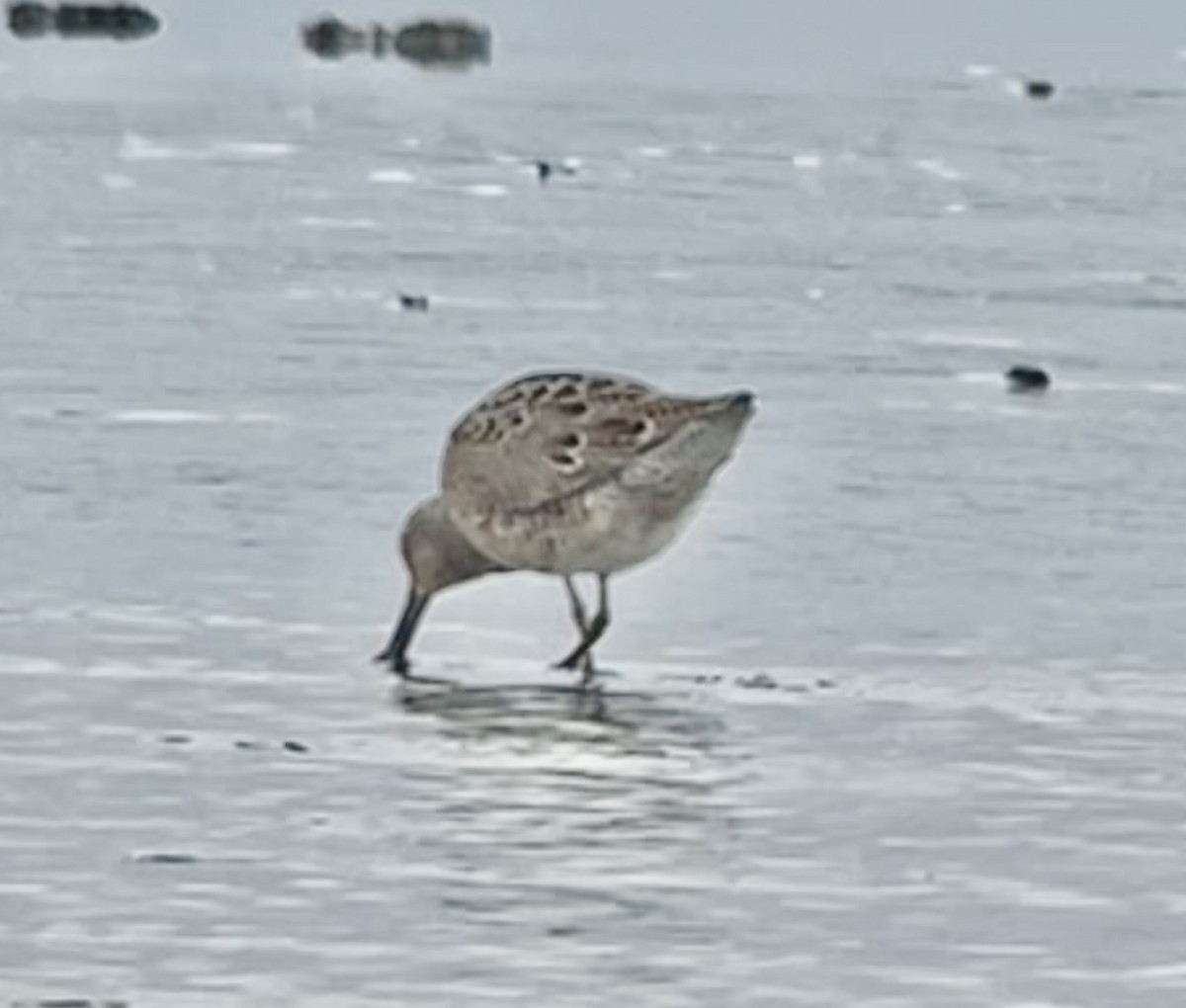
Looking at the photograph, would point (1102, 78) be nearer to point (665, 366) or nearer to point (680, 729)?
point (665, 366)

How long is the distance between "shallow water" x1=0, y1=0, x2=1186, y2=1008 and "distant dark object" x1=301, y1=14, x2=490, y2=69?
51.4 ft

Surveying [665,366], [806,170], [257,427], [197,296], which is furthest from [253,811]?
[806,170]

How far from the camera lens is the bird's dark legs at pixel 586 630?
13008mm

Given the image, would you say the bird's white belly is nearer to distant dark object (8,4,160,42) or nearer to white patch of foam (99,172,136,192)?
white patch of foam (99,172,136,192)

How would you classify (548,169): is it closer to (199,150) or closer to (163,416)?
(199,150)

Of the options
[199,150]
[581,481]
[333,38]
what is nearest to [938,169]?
[199,150]

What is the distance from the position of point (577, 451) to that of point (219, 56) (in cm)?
3155

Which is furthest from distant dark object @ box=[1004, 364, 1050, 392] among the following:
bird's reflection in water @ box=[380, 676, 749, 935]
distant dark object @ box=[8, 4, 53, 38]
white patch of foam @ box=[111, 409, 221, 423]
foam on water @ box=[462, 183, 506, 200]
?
distant dark object @ box=[8, 4, 53, 38]

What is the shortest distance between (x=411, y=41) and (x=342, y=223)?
21.0m

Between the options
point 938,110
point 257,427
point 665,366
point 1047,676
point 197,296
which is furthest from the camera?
point 938,110

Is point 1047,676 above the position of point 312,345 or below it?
above

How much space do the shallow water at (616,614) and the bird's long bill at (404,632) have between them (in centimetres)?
7

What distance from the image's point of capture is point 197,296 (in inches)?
876

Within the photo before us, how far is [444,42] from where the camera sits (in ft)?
154
